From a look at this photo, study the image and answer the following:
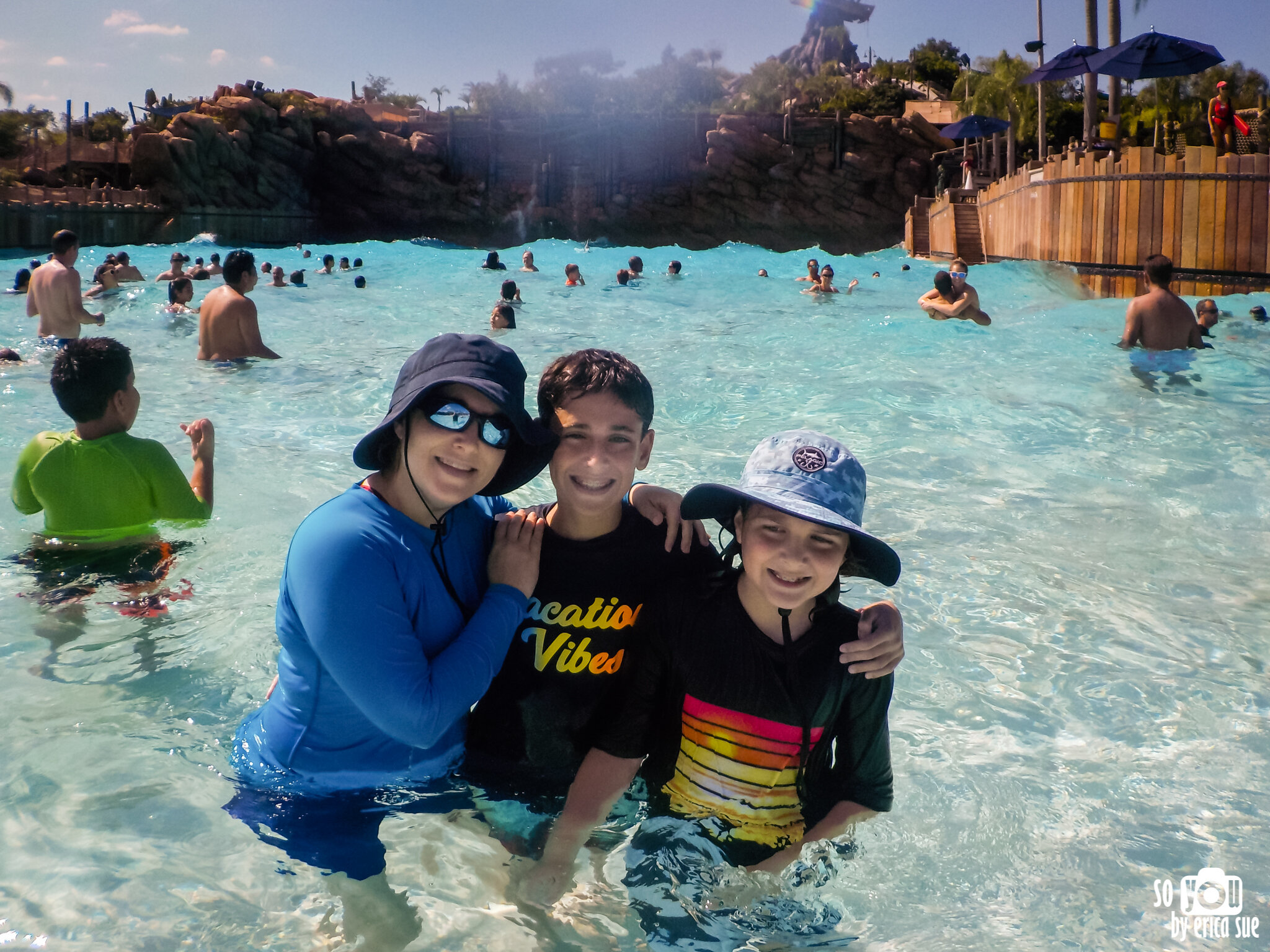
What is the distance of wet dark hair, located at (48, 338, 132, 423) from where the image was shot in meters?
3.59

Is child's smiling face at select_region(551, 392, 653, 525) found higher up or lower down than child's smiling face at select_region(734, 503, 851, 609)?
higher up

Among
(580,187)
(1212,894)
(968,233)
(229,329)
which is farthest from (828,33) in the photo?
(1212,894)

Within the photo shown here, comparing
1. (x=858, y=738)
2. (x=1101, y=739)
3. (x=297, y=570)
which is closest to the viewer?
(x=297, y=570)

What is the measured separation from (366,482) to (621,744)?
785 millimetres

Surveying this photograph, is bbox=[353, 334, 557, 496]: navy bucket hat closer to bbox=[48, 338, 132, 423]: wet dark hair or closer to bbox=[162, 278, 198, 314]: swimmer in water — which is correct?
bbox=[48, 338, 132, 423]: wet dark hair

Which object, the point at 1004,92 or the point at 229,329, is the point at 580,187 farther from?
the point at 229,329

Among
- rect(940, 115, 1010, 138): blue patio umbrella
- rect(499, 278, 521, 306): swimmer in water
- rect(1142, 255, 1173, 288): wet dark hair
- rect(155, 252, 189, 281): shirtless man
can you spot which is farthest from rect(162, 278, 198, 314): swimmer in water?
rect(940, 115, 1010, 138): blue patio umbrella

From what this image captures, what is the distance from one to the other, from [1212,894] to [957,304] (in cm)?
1122

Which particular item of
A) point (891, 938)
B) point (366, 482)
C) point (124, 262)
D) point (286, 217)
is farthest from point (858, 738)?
point (286, 217)

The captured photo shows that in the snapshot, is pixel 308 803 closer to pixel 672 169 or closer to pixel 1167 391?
pixel 1167 391

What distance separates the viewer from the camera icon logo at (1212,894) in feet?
8.36

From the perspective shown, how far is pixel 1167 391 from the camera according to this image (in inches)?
367

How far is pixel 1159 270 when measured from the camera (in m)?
9.95

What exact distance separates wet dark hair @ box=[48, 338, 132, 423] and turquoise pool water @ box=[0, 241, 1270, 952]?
34.9 inches
